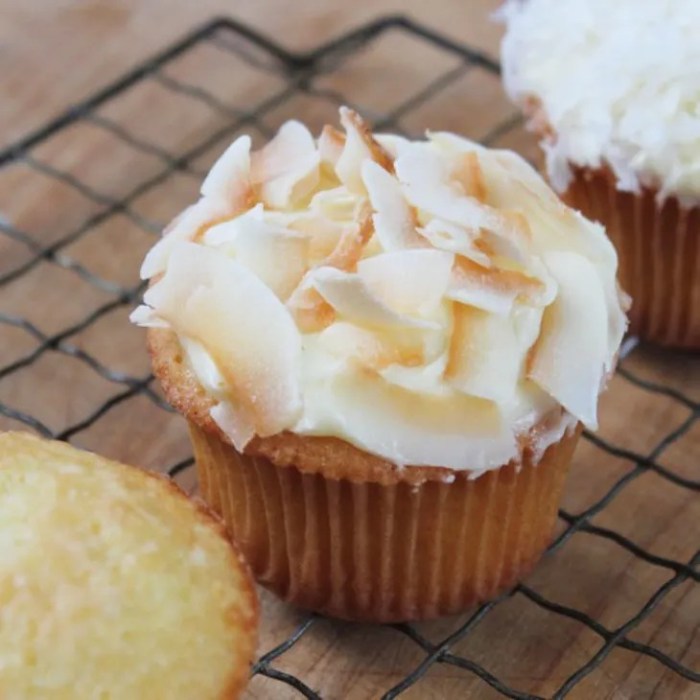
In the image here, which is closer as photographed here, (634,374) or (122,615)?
(122,615)

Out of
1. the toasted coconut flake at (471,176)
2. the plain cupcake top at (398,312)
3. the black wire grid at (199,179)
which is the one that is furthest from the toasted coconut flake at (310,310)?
the black wire grid at (199,179)

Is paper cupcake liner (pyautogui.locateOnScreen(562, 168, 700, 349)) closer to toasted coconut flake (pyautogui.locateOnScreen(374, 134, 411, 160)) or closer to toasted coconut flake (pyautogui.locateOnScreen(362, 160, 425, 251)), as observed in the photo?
toasted coconut flake (pyautogui.locateOnScreen(374, 134, 411, 160))

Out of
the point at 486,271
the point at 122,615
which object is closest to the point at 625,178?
the point at 486,271

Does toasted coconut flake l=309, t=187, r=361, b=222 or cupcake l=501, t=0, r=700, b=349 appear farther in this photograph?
cupcake l=501, t=0, r=700, b=349

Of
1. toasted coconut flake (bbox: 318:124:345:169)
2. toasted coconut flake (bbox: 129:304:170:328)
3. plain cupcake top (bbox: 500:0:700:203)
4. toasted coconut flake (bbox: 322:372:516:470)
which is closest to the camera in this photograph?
toasted coconut flake (bbox: 322:372:516:470)

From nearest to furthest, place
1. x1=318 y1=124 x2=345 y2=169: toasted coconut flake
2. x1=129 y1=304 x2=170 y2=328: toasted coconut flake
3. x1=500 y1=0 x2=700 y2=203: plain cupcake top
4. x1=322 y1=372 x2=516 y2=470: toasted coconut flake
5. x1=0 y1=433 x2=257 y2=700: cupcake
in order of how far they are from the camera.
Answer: x1=0 y1=433 x2=257 y2=700: cupcake, x1=322 y1=372 x2=516 y2=470: toasted coconut flake, x1=129 y1=304 x2=170 y2=328: toasted coconut flake, x1=318 y1=124 x2=345 y2=169: toasted coconut flake, x1=500 y1=0 x2=700 y2=203: plain cupcake top

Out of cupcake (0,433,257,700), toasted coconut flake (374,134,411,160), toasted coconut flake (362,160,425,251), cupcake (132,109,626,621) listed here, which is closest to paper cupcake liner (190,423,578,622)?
cupcake (132,109,626,621)

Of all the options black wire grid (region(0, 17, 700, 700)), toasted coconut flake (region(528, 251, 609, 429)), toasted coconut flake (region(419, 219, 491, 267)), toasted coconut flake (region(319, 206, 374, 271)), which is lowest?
black wire grid (region(0, 17, 700, 700))

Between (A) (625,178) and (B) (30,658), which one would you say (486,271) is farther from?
(B) (30,658)

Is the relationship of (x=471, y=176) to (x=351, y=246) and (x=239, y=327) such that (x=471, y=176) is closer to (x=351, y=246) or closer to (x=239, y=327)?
(x=351, y=246)
